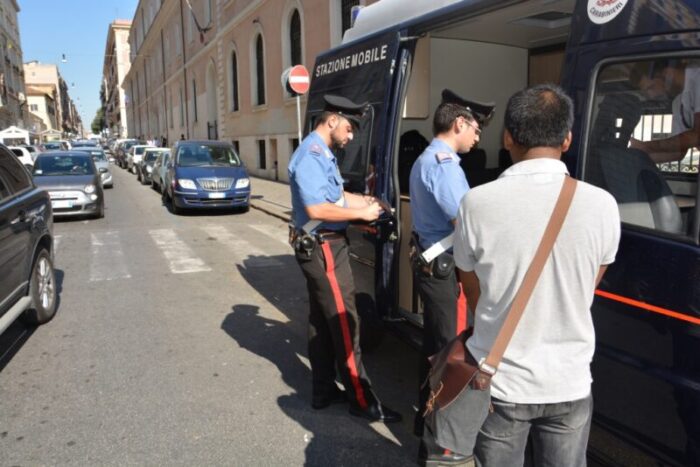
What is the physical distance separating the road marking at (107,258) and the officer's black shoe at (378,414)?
4833 mm

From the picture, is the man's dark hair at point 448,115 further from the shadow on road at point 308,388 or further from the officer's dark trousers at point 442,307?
the shadow on road at point 308,388

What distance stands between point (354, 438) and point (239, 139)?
24838 mm

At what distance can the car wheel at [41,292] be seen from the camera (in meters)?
5.18

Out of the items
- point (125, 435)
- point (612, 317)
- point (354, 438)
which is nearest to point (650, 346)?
point (612, 317)

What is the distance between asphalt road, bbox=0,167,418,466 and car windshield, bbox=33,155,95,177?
21.4 feet

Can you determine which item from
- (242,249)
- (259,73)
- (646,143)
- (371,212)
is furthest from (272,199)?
(646,143)

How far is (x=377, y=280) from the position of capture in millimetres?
3932

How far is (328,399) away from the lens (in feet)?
12.0

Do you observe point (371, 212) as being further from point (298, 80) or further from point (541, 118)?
point (298, 80)

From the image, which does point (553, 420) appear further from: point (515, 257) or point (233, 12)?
point (233, 12)

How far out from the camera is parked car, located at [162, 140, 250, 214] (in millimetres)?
13195

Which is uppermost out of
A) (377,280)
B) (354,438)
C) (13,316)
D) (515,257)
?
(515,257)

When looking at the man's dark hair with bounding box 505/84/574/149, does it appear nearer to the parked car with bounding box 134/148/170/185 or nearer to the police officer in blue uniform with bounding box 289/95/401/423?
the police officer in blue uniform with bounding box 289/95/401/423

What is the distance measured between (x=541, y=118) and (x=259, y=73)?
943 inches
